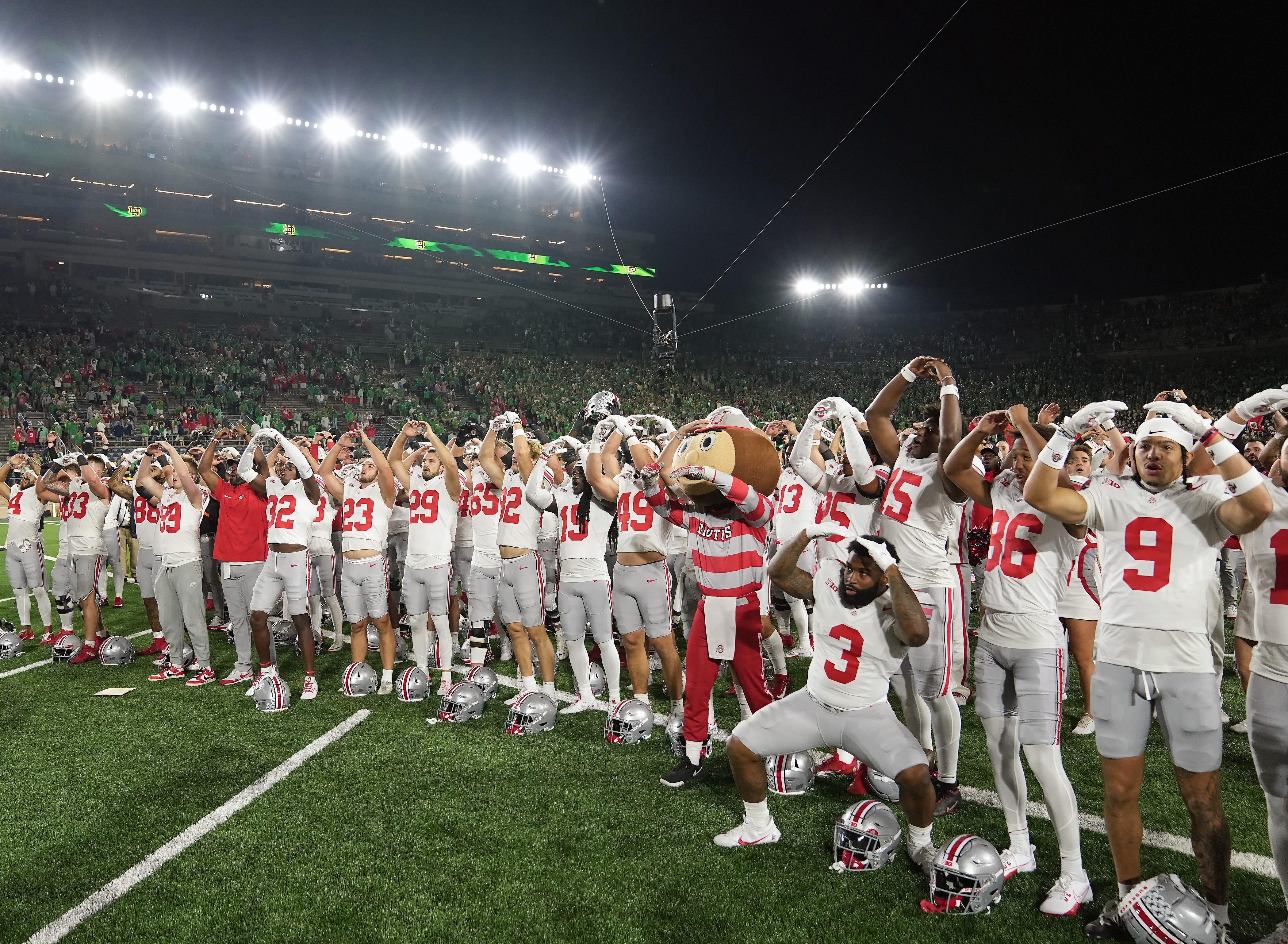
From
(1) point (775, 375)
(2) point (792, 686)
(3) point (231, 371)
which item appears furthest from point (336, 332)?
(2) point (792, 686)

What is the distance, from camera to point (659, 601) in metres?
6.49

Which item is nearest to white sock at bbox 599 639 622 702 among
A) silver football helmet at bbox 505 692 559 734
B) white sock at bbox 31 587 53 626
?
silver football helmet at bbox 505 692 559 734

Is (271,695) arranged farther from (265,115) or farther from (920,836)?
(265,115)

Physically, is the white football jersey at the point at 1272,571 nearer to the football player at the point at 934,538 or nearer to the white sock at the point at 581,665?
the football player at the point at 934,538

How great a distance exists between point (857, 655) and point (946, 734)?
1185 millimetres

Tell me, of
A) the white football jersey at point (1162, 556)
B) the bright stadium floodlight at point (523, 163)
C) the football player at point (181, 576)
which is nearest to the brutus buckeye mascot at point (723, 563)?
the white football jersey at point (1162, 556)

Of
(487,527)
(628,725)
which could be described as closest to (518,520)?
(487,527)

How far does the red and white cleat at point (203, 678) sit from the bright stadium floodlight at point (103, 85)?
45416 mm

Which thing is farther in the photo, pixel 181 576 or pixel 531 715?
pixel 181 576

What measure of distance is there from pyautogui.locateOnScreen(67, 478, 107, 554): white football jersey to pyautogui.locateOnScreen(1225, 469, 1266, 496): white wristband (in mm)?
11294

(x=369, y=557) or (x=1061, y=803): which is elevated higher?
(x=369, y=557)

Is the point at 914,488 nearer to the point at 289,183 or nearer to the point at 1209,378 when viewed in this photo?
the point at 1209,378

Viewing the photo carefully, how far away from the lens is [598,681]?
295 inches

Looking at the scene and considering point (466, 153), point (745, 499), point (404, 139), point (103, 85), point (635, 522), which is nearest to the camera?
point (745, 499)
